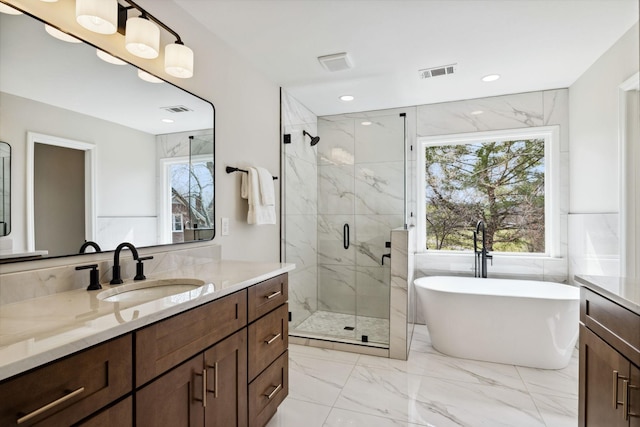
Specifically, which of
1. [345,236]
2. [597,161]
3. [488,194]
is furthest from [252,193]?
[597,161]

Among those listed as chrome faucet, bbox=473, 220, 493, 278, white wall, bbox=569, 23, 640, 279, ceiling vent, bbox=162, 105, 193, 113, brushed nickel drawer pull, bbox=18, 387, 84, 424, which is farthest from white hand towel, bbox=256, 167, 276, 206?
white wall, bbox=569, 23, 640, 279

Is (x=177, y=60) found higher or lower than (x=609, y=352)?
higher

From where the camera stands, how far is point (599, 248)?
2607 mm

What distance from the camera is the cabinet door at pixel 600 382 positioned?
1.24 m

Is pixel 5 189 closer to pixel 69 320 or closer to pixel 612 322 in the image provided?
pixel 69 320

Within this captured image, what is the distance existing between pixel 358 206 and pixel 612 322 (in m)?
2.27

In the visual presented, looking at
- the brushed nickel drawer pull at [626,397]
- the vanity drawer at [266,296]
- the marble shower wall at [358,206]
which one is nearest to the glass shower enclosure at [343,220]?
the marble shower wall at [358,206]

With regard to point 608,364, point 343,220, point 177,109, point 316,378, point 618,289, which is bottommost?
point 316,378

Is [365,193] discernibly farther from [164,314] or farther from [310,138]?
[164,314]

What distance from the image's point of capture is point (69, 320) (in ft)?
3.09

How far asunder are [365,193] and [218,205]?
162cm

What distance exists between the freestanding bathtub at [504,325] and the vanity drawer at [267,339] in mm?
1484

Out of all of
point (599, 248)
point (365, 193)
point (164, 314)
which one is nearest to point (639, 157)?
point (599, 248)

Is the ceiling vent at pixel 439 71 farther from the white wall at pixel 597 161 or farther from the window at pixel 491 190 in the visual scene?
the white wall at pixel 597 161
